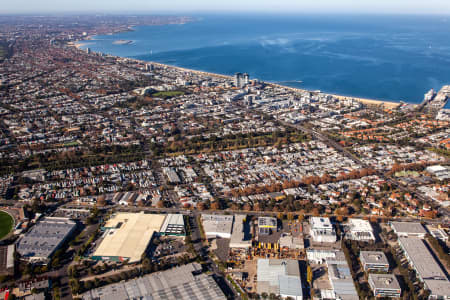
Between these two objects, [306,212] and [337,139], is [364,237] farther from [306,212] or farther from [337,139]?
[337,139]

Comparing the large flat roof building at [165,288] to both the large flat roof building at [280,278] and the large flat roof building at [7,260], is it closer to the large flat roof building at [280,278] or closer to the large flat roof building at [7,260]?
the large flat roof building at [280,278]

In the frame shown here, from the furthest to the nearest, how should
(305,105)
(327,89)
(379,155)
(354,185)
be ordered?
(327,89), (305,105), (379,155), (354,185)

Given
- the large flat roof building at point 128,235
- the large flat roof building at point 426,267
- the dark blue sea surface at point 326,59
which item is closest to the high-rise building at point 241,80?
the dark blue sea surface at point 326,59

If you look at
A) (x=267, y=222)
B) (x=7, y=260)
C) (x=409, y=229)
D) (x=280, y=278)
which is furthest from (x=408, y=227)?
(x=7, y=260)

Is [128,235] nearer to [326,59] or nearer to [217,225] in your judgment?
[217,225]

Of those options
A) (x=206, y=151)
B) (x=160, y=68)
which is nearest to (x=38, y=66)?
(x=160, y=68)

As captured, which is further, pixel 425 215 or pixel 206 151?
pixel 206 151

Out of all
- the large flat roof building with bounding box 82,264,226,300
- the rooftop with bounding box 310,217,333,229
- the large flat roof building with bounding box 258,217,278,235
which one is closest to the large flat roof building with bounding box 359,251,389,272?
the rooftop with bounding box 310,217,333,229
